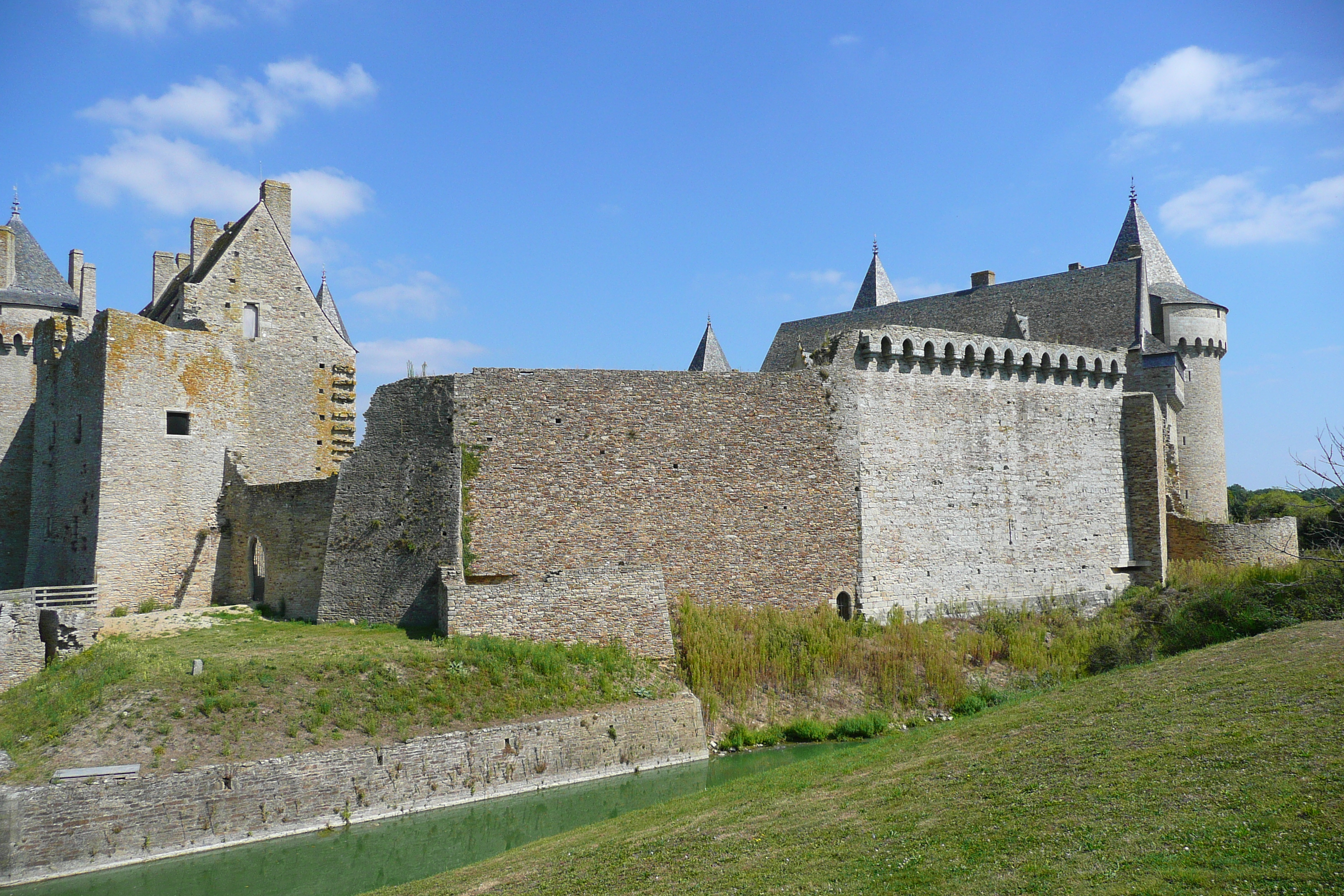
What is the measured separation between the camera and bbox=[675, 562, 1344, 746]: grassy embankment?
18.9 m

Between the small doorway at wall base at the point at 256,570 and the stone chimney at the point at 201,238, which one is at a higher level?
the stone chimney at the point at 201,238

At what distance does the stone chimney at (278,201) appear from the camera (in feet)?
82.5

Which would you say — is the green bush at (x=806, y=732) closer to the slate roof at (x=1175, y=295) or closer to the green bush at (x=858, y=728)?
the green bush at (x=858, y=728)

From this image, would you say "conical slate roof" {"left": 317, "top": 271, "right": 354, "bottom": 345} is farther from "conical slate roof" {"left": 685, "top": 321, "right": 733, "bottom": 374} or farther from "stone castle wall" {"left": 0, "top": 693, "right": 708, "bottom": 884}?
"stone castle wall" {"left": 0, "top": 693, "right": 708, "bottom": 884}

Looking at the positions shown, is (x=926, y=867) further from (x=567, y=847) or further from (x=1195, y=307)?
(x=1195, y=307)

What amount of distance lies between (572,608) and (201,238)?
15858 millimetres

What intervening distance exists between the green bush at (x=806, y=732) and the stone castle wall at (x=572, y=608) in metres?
2.85

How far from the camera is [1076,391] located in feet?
87.1

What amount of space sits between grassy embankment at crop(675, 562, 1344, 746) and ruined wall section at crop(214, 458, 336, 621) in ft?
27.8

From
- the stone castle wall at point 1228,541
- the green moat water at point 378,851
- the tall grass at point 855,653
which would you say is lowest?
the green moat water at point 378,851

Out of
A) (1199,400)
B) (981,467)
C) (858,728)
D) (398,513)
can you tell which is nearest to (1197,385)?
(1199,400)

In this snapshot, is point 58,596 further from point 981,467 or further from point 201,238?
point 981,467

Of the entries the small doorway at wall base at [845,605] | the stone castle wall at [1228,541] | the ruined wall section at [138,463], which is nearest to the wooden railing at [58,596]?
the ruined wall section at [138,463]

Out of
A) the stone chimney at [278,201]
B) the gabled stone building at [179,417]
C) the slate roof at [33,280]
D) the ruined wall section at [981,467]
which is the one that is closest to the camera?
the gabled stone building at [179,417]
